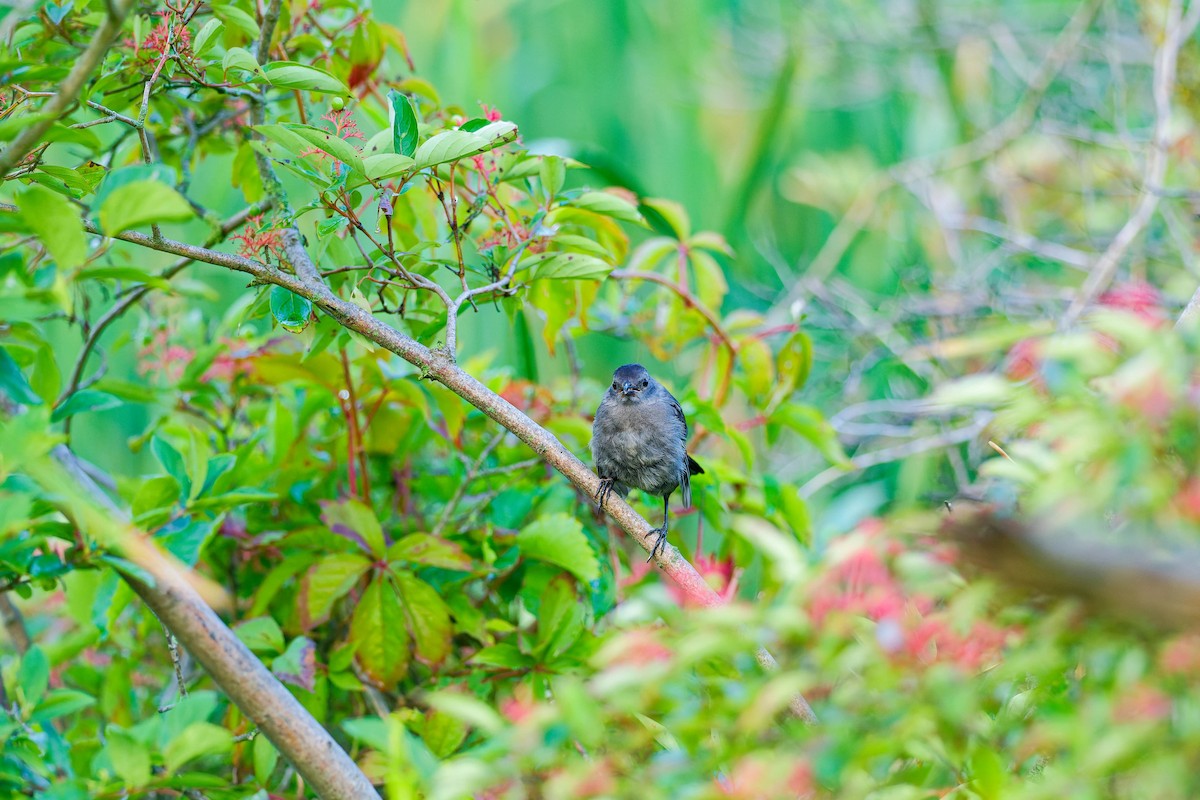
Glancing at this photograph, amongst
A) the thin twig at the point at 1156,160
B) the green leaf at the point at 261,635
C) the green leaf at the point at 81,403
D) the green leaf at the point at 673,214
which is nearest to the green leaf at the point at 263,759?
the green leaf at the point at 261,635

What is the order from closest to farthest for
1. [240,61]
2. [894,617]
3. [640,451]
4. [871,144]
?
[894,617]
[240,61]
[640,451]
[871,144]

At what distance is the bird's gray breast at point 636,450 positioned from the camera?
243 centimetres

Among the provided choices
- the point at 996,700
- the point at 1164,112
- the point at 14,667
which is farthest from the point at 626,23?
the point at 996,700

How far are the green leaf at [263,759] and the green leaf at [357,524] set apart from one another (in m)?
0.35

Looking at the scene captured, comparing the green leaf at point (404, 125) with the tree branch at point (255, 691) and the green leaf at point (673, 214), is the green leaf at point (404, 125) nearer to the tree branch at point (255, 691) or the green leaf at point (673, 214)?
the tree branch at point (255, 691)

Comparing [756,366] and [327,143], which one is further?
[756,366]

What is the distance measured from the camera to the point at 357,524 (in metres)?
1.77

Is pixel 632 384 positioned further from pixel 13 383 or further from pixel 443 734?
pixel 13 383

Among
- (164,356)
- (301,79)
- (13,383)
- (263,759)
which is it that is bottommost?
(263,759)

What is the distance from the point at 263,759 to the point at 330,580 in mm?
302

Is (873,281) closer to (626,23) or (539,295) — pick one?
(626,23)

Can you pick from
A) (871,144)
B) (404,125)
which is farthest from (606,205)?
(871,144)

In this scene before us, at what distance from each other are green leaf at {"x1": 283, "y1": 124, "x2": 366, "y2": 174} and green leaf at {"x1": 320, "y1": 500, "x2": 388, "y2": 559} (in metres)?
0.63

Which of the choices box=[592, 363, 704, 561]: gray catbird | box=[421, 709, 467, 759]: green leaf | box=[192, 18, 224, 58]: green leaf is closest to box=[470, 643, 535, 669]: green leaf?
box=[421, 709, 467, 759]: green leaf
